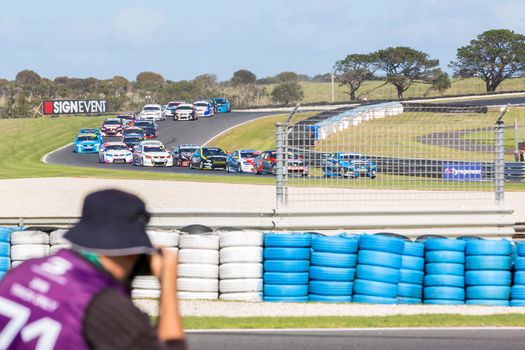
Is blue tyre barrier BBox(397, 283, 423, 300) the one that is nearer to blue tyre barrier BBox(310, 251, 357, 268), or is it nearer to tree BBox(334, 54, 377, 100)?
blue tyre barrier BBox(310, 251, 357, 268)

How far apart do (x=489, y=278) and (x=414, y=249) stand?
3.41ft

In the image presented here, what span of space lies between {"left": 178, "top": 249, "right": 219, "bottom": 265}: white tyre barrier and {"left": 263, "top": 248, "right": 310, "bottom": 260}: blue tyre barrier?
0.70 meters

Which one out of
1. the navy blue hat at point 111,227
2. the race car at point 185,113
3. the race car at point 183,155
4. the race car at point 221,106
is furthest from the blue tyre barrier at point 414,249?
the race car at point 221,106

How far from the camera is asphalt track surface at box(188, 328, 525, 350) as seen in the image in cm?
1032

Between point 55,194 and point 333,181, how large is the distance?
18628 mm

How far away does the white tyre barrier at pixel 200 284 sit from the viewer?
1336cm

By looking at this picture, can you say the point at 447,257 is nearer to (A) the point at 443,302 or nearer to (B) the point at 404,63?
(A) the point at 443,302

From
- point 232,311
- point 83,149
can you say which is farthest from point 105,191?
point 83,149

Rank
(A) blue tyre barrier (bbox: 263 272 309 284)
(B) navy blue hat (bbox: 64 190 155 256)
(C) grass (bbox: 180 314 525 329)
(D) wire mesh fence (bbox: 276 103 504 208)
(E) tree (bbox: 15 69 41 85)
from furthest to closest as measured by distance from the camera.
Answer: (E) tree (bbox: 15 69 41 85), (D) wire mesh fence (bbox: 276 103 504 208), (A) blue tyre barrier (bbox: 263 272 309 284), (C) grass (bbox: 180 314 525 329), (B) navy blue hat (bbox: 64 190 155 256)

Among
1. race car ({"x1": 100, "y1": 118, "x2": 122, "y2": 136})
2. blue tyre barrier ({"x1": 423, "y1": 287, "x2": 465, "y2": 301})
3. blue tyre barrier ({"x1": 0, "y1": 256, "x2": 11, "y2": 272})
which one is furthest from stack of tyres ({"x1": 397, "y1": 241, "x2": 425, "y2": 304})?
race car ({"x1": 100, "y1": 118, "x2": 122, "y2": 136})

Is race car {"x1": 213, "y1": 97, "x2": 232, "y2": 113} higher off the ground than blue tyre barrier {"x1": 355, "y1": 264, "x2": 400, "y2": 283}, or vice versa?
race car {"x1": 213, "y1": 97, "x2": 232, "y2": 113}

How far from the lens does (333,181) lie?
1555 cm

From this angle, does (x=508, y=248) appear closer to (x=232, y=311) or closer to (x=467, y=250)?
(x=467, y=250)

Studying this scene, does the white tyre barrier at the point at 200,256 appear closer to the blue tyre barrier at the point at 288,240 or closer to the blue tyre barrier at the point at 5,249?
the blue tyre barrier at the point at 288,240
